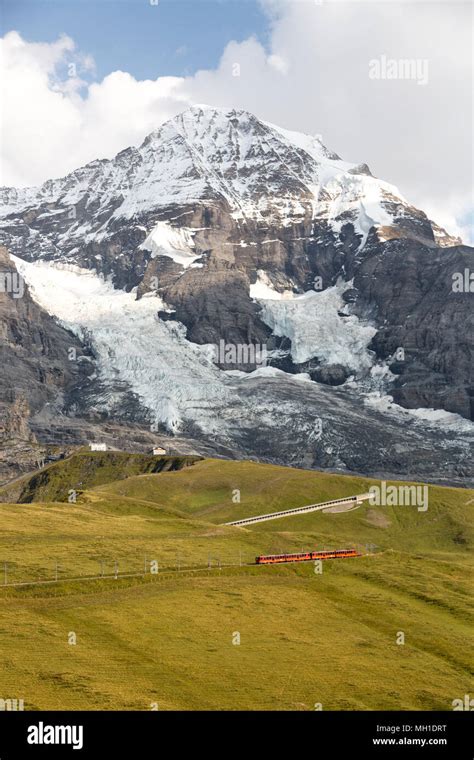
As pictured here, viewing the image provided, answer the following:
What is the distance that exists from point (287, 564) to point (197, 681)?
61.2 metres

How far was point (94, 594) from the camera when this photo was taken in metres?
149
